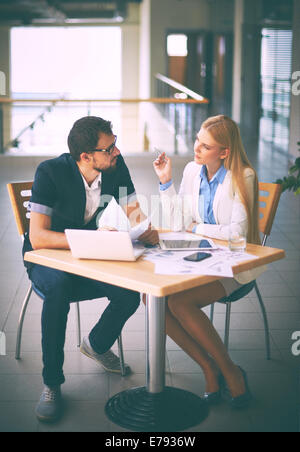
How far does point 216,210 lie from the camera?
95.1 inches

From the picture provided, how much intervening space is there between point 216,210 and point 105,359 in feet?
2.43

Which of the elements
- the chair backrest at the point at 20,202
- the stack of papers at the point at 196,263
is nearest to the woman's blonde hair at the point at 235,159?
the stack of papers at the point at 196,263

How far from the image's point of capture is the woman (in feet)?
7.09

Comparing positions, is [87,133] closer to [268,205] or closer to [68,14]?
[268,205]

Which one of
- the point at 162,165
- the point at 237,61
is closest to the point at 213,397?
the point at 162,165

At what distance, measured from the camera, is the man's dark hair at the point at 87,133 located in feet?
7.43

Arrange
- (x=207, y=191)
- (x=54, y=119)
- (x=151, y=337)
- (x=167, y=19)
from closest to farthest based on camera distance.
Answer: (x=151, y=337) → (x=207, y=191) → (x=54, y=119) → (x=167, y=19)

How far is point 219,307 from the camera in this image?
3.28 meters

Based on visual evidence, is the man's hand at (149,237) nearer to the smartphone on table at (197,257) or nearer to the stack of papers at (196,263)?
the stack of papers at (196,263)

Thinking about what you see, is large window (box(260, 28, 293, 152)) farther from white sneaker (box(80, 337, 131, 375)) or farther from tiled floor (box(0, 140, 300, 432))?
white sneaker (box(80, 337, 131, 375))

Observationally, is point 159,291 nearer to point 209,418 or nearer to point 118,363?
point 209,418

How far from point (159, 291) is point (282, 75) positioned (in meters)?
8.20

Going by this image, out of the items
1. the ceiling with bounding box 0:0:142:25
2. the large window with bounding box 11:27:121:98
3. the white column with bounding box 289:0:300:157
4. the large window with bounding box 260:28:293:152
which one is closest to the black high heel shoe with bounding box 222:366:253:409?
the white column with bounding box 289:0:300:157

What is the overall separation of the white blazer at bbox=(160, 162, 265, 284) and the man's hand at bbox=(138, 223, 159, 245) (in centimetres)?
24
